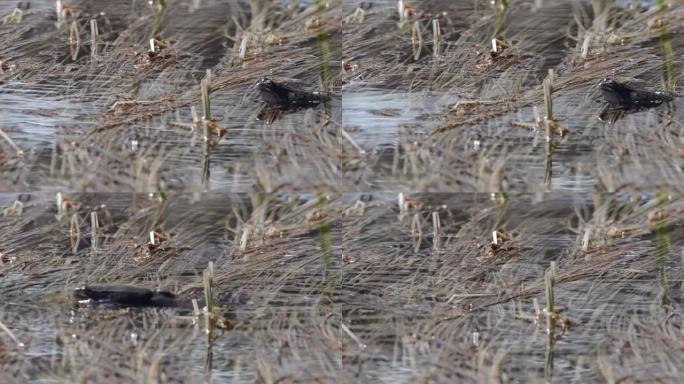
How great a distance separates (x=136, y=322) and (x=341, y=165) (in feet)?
2.88

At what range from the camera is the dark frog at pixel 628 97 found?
289 centimetres

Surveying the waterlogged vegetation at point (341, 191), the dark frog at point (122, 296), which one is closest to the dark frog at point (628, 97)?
the waterlogged vegetation at point (341, 191)

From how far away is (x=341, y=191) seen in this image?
2898 millimetres

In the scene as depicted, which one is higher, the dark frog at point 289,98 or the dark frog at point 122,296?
the dark frog at point 289,98

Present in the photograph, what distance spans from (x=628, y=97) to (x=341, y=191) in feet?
3.40

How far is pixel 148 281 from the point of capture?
2883 millimetres

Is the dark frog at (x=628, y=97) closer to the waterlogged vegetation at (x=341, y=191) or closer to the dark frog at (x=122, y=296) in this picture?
the waterlogged vegetation at (x=341, y=191)

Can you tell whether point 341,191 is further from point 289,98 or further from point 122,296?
point 122,296

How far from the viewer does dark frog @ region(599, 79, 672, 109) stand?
2.89 metres

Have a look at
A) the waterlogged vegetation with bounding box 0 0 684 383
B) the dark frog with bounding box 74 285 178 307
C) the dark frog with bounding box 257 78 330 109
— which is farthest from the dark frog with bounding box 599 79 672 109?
the dark frog with bounding box 74 285 178 307

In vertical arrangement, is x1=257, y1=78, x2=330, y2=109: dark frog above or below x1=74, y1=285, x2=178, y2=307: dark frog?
above

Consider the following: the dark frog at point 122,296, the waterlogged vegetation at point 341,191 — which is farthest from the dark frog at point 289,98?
the dark frog at point 122,296

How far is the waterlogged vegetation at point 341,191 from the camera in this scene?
9.34ft

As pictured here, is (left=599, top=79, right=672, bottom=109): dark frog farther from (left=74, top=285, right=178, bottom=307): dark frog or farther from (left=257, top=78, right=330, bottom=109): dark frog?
(left=74, top=285, right=178, bottom=307): dark frog
